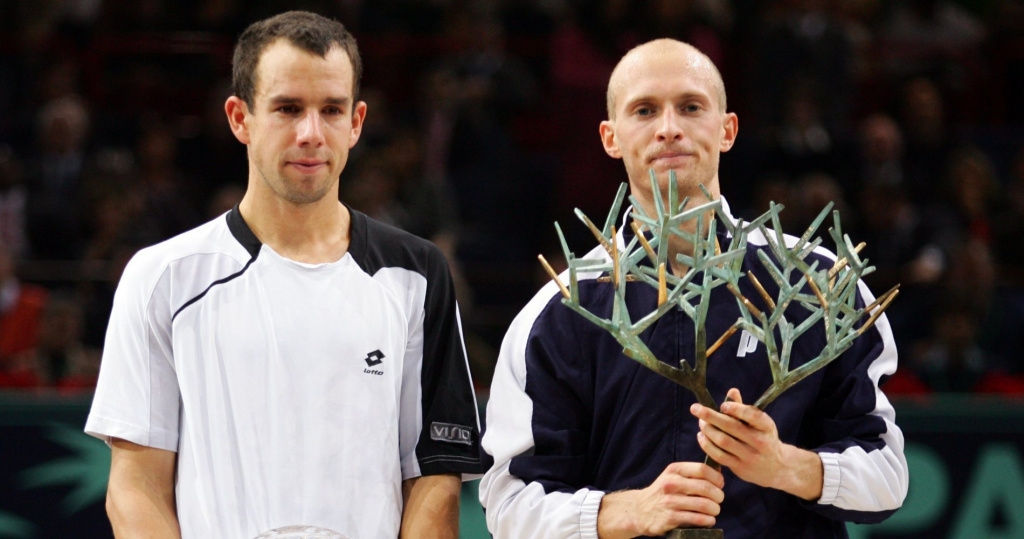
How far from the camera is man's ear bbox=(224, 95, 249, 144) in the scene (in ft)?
10.8

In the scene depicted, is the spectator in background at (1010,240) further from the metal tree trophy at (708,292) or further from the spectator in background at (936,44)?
the metal tree trophy at (708,292)

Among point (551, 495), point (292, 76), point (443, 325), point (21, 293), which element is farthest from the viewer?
point (21, 293)

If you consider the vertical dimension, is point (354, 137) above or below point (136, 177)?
below

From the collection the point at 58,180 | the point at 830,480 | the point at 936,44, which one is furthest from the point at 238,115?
the point at 936,44

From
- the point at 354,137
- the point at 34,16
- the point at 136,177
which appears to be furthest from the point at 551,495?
the point at 34,16

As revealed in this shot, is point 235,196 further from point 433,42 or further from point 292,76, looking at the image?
point 292,76

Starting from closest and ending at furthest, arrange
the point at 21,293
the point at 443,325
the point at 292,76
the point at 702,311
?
the point at 702,311
the point at 292,76
the point at 443,325
the point at 21,293

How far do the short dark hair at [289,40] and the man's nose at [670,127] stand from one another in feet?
2.44

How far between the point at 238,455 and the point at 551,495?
74 cm

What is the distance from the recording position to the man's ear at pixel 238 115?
330 cm

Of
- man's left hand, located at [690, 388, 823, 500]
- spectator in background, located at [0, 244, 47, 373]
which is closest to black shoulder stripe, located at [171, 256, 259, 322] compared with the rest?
man's left hand, located at [690, 388, 823, 500]

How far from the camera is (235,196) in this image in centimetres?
831

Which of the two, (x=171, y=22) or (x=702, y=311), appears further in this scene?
(x=171, y=22)

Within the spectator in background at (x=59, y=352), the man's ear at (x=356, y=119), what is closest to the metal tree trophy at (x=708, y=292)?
the man's ear at (x=356, y=119)
